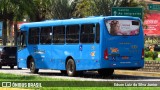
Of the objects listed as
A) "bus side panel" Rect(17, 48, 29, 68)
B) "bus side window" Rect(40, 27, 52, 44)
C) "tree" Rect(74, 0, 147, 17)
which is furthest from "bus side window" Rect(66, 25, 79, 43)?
"tree" Rect(74, 0, 147, 17)

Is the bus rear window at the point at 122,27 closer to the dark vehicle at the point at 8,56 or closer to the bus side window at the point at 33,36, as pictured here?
the bus side window at the point at 33,36

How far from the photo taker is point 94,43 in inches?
969

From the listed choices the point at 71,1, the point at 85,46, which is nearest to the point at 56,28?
the point at 85,46

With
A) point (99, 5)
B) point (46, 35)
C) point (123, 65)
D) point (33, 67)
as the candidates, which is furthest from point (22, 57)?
point (99, 5)

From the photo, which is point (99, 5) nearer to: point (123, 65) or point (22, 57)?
point (22, 57)

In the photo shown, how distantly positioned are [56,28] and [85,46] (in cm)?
305

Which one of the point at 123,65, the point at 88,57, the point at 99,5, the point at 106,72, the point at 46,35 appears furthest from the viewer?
the point at 99,5

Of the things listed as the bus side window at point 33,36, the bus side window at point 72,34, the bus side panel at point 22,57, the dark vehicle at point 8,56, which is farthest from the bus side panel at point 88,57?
the dark vehicle at point 8,56

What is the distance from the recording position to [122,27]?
24.7 meters

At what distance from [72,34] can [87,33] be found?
55.4 inches

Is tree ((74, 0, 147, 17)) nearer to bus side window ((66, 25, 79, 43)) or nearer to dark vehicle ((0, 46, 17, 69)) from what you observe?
dark vehicle ((0, 46, 17, 69))

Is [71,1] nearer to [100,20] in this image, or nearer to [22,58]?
[22,58]

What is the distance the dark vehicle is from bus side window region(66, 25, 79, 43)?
12065 millimetres

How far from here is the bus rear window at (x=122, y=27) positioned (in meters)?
24.5
